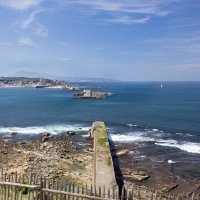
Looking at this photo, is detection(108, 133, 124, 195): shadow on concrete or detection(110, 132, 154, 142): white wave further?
detection(110, 132, 154, 142): white wave

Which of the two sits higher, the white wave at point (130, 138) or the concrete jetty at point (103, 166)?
the concrete jetty at point (103, 166)

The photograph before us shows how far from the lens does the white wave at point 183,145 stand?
43856mm

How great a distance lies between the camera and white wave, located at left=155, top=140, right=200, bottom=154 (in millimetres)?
43856

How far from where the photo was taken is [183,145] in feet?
152

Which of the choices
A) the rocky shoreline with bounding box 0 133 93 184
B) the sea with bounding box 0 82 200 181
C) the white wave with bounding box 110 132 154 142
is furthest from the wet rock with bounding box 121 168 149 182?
the white wave with bounding box 110 132 154 142

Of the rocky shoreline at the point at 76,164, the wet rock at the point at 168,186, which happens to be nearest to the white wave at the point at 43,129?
the rocky shoreline at the point at 76,164

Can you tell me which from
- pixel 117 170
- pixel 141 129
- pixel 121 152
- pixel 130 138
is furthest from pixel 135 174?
pixel 141 129

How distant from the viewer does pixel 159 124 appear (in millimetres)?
65875

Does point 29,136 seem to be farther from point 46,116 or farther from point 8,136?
point 46,116

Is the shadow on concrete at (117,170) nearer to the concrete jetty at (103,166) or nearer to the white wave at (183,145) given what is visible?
the concrete jetty at (103,166)

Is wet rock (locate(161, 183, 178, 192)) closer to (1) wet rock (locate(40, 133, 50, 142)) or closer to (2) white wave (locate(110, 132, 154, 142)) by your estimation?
(2) white wave (locate(110, 132, 154, 142))

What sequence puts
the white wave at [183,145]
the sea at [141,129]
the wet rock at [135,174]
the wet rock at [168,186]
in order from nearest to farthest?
the wet rock at [168,186]
the wet rock at [135,174]
the sea at [141,129]
the white wave at [183,145]

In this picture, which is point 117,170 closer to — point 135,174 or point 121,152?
point 135,174

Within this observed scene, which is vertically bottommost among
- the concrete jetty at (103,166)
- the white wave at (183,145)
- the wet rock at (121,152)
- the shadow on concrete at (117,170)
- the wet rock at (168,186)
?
the wet rock at (168,186)
